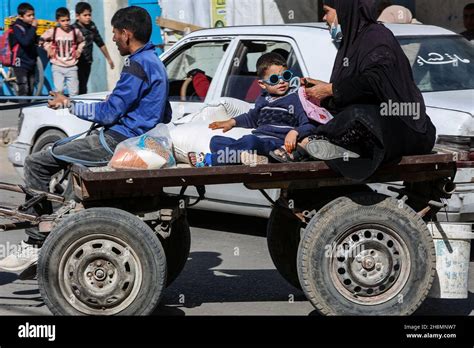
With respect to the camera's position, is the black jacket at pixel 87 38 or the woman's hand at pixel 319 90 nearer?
the woman's hand at pixel 319 90

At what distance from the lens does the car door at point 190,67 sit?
27.9ft

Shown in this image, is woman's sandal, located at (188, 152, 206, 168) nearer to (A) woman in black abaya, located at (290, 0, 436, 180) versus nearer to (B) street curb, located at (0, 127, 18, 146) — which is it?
(A) woman in black abaya, located at (290, 0, 436, 180)

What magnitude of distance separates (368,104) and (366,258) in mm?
882

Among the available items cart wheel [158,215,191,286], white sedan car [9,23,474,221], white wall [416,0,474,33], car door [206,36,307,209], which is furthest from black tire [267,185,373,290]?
white wall [416,0,474,33]

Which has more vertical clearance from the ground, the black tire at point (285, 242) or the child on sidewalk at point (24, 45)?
the child on sidewalk at point (24, 45)

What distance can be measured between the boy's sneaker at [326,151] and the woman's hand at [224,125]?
2.72 ft

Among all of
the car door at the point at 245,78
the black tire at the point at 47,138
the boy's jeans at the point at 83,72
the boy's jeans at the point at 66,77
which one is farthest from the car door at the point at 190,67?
the boy's jeans at the point at 83,72

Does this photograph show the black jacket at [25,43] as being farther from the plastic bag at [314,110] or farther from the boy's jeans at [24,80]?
the plastic bag at [314,110]

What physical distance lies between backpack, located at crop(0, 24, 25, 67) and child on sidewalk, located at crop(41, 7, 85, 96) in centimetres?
81

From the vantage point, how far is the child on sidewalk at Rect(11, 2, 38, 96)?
14.9m

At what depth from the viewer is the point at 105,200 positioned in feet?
19.1

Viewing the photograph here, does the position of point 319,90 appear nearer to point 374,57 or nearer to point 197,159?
point 374,57

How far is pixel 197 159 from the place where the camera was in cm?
580

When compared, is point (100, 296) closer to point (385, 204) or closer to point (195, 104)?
point (385, 204)
